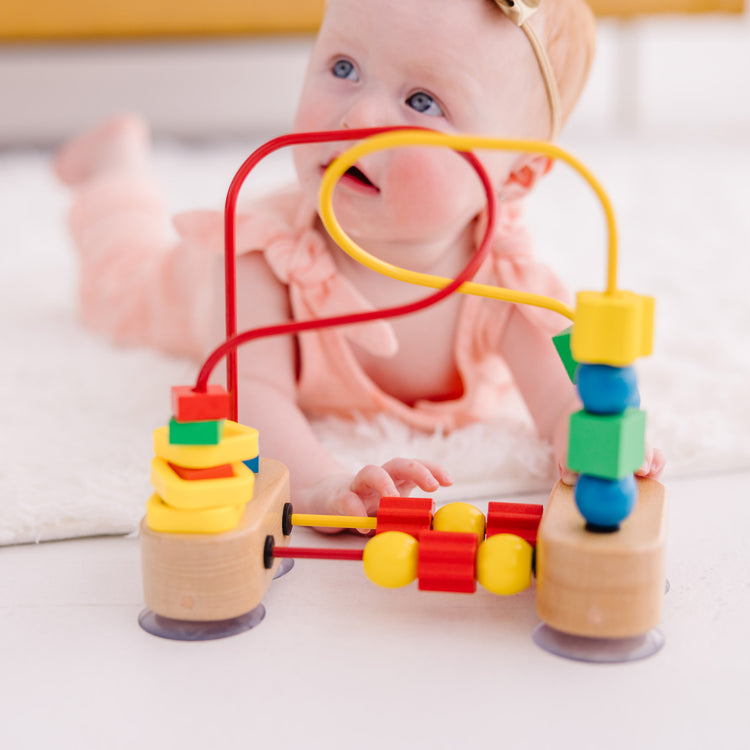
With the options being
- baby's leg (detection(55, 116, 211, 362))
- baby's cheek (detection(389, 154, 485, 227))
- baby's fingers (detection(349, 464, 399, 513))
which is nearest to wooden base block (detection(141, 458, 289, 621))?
baby's fingers (detection(349, 464, 399, 513))

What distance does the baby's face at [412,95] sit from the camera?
0.79 metres

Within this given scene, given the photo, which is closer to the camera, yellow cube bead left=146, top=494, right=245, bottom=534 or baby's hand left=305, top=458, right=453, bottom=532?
yellow cube bead left=146, top=494, right=245, bottom=534

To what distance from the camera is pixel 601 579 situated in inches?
22.2

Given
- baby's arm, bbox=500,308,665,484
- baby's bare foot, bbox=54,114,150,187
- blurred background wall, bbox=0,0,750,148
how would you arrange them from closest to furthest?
baby's arm, bbox=500,308,665,484
baby's bare foot, bbox=54,114,150,187
blurred background wall, bbox=0,0,750,148

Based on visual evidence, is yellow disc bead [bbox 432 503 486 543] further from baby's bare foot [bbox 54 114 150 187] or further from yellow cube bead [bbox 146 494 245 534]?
baby's bare foot [bbox 54 114 150 187]

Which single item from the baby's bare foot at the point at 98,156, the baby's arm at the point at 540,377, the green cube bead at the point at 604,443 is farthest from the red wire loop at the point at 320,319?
the baby's bare foot at the point at 98,156

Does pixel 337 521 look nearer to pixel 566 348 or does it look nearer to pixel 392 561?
pixel 392 561

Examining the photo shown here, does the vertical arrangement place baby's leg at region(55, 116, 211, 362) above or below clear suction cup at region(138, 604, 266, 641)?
above

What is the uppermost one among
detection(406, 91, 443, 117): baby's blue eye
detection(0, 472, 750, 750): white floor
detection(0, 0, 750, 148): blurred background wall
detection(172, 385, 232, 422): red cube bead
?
Result: detection(0, 0, 750, 148): blurred background wall

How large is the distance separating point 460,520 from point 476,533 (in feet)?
0.05

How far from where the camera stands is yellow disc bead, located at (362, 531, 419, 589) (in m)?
0.63

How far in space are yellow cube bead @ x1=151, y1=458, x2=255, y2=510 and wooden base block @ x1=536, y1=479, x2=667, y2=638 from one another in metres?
0.18

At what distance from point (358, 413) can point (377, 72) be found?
12.7 inches

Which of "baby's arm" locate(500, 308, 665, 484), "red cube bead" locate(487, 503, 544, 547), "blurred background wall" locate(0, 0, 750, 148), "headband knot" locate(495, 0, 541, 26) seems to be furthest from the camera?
"blurred background wall" locate(0, 0, 750, 148)
